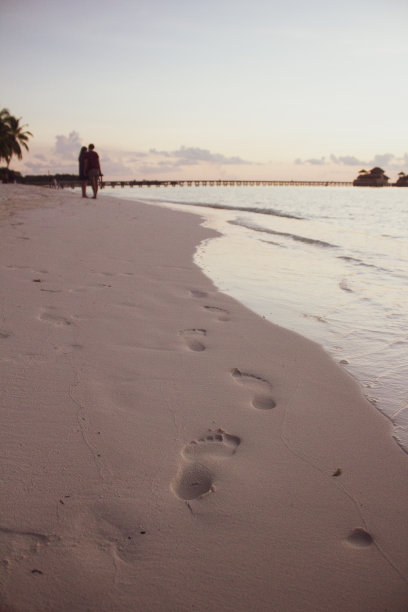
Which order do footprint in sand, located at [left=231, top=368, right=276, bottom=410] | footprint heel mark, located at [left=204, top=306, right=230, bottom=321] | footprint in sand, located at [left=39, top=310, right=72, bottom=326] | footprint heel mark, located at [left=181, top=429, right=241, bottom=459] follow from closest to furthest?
1. footprint heel mark, located at [left=181, top=429, right=241, bottom=459]
2. footprint in sand, located at [left=231, top=368, right=276, bottom=410]
3. footprint in sand, located at [left=39, top=310, right=72, bottom=326]
4. footprint heel mark, located at [left=204, top=306, right=230, bottom=321]

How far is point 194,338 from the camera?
2803 mm

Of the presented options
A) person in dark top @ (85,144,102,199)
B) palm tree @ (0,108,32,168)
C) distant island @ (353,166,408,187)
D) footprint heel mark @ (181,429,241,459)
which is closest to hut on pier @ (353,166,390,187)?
distant island @ (353,166,408,187)

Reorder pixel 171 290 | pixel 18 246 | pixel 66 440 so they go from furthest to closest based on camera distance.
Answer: pixel 18 246, pixel 171 290, pixel 66 440

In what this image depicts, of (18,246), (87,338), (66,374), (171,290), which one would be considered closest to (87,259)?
(18,246)

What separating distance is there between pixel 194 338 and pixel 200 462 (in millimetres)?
1282

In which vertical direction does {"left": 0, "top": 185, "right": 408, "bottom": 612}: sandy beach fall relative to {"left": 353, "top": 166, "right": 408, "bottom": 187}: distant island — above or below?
below

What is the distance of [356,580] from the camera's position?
3.79 ft

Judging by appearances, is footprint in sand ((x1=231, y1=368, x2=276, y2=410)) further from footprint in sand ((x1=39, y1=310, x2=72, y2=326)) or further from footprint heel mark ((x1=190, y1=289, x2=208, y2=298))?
footprint heel mark ((x1=190, y1=289, x2=208, y2=298))

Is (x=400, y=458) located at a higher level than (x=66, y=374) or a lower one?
lower

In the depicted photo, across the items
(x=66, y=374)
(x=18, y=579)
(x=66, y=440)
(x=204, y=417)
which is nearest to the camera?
(x=18, y=579)

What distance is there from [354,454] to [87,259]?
4.05m

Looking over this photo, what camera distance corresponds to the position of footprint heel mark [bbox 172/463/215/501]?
1.43m

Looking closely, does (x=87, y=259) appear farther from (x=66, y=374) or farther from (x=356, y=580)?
(x=356, y=580)

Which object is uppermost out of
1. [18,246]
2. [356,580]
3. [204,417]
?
[18,246]
